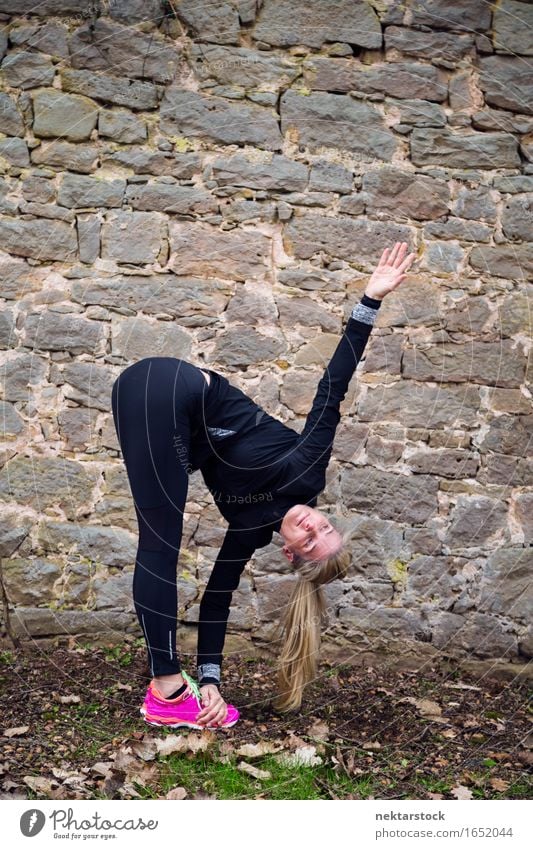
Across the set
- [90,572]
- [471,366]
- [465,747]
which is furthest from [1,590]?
[471,366]

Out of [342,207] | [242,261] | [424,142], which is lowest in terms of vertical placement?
[242,261]

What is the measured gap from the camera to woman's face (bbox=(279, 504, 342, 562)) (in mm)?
3559

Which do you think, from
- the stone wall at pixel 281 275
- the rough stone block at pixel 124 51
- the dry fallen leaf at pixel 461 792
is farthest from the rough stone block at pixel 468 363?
the dry fallen leaf at pixel 461 792

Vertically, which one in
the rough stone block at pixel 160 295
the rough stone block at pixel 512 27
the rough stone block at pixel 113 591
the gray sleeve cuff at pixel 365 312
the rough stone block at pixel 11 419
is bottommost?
the rough stone block at pixel 113 591

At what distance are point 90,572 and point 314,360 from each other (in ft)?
5.24

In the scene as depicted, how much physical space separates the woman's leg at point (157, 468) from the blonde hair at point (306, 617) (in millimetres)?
524

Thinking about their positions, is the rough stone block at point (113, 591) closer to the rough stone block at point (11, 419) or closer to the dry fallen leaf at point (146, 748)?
the rough stone block at point (11, 419)

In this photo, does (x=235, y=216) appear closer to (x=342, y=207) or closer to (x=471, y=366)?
(x=342, y=207)

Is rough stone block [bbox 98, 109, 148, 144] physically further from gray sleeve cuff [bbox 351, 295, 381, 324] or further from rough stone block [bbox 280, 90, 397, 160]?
gray sleeve cuff [bbox 351, 295, 381, 324]

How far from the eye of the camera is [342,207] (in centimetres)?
450

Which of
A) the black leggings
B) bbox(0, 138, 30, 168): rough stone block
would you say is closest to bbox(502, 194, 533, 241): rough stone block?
the black leggings

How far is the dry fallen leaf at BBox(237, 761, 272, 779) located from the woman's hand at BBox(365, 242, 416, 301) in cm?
189

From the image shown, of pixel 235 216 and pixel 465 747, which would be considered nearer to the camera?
pixel 465 747
